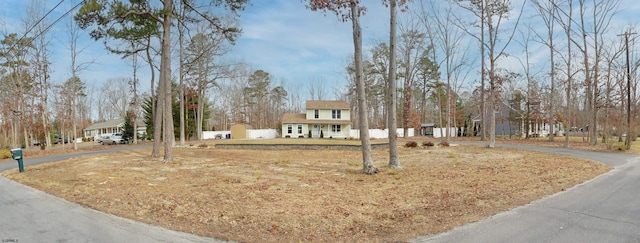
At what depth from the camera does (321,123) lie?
4119 centimetres

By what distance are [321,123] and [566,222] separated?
1445 inches

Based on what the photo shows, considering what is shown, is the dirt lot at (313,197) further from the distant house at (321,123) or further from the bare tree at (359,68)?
the distant house at (321,123)

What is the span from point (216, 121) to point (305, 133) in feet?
103

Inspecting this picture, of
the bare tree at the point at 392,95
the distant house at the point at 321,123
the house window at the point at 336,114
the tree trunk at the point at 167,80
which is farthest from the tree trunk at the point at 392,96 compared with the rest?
the house window at the point at 336,114

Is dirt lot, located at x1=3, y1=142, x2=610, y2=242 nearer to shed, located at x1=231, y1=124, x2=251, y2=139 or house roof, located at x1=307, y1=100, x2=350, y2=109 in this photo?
shed, located at x1=231, y1=124, x2=251, y2=139

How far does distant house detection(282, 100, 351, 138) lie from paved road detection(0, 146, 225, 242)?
35.4 metres

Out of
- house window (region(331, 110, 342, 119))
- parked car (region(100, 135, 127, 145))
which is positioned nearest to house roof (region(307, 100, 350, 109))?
house window (region(331, 110, 342, 119))

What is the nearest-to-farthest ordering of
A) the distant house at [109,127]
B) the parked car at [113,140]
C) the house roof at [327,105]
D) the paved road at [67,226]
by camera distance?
the paved road at [67,226]
the parked car at [113,140]
the house roof at [327,105]
the distant house at [109,127]

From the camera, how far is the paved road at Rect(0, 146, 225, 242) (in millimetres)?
4203

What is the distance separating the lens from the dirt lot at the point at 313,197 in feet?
15.5

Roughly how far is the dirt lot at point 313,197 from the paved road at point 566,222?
1.12 ft

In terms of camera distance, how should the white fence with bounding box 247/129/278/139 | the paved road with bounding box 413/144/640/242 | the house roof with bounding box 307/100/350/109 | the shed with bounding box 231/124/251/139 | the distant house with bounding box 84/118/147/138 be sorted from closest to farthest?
the paved road with bounding box 413/144/640/242
the shed with bounding box 231/124/251/139
the house roof with bounding box 307/100/350/109
the white fence with bounding box 247/129/278/139
the distant house with bounding box 84/118/147/138

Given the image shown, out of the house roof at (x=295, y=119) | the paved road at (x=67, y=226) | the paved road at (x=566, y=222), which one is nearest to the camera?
the paved road at (x=566, y=222)

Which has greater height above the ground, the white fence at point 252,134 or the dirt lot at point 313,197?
the white fence at point 252,134
